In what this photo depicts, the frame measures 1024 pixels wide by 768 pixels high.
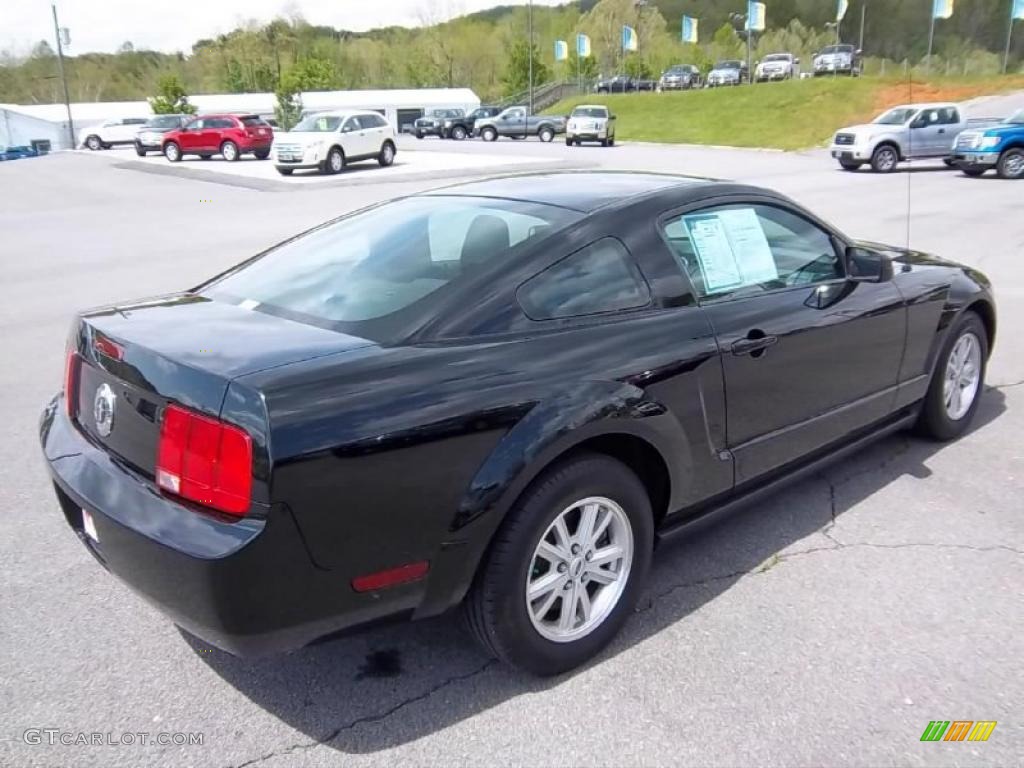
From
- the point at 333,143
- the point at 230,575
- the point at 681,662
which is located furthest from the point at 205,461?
the point at 333,143

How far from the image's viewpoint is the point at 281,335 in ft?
8.91

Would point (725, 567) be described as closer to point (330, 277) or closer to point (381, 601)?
point (381, 601)

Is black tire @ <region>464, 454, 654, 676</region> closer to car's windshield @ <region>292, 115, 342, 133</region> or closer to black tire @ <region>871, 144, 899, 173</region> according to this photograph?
black tire @ <region>871, 144, 899, 173</region>

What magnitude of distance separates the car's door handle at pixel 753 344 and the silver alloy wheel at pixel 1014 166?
70.3 feet

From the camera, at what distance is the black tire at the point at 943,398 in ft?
15.1

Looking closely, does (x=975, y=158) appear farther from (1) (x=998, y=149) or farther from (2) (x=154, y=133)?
(2) (x=154, y=133)

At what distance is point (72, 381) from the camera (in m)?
3.02

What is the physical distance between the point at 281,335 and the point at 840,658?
Answer: 85.2 inches

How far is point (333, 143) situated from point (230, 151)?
8402 mm

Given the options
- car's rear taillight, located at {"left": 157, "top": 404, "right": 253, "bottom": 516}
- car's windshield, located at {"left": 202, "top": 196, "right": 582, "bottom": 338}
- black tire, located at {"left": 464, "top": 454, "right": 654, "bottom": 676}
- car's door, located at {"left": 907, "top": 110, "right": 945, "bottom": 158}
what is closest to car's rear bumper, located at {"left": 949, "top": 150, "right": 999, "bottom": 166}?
car's door, located at {"left": 907, "top": 110, "right": 945, "bottom": 158}

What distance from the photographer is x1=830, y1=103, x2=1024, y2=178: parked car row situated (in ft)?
70.0


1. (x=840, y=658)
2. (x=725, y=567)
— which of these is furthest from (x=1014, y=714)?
(x=725, y=567)

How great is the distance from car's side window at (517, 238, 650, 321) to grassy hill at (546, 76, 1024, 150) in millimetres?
36606

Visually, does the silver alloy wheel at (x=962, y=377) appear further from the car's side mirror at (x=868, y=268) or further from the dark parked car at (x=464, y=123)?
the dark parked car at (x=464, y=123)
